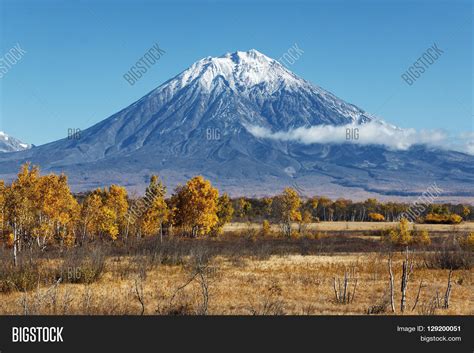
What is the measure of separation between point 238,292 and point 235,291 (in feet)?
0.85

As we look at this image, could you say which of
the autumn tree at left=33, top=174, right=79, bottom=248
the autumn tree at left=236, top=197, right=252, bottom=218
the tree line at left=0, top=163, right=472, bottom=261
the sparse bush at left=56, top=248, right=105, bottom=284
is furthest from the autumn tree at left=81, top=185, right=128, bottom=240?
the autumn tree at left=236, top=197, right=252, bottom=218

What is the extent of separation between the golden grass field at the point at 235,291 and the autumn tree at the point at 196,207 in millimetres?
25865

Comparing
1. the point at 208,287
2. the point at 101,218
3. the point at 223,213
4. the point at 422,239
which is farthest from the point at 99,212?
the point at 422,239

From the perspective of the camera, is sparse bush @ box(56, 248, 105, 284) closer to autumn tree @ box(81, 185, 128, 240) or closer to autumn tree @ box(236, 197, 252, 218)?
autumn tree @ box(81, 185, 128, 240)

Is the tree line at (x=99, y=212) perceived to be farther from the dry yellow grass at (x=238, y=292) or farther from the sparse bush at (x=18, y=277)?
the dry yellow grass at (x=238, y=292)

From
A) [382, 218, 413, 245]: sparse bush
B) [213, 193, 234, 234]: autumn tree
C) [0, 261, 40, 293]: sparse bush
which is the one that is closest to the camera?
[0, 261, 40, 293]: sparse bush

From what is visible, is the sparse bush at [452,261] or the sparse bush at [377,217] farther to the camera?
the sparse bush at [377,217]

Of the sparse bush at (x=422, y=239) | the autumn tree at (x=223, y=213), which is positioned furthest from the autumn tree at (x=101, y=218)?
the sparse bush at (x=422, y=239)

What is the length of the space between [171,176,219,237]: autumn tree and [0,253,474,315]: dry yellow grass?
26.6 meters

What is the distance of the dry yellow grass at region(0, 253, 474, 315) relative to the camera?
1681cm

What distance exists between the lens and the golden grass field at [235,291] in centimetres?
1672

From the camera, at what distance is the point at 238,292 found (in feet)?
71.1

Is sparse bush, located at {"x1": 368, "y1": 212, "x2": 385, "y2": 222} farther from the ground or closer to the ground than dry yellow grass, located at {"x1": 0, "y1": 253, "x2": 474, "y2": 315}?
farther from the ground

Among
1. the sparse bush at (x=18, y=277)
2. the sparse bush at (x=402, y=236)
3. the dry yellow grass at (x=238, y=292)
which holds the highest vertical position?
the sparse bush at (x=402, y=236)
